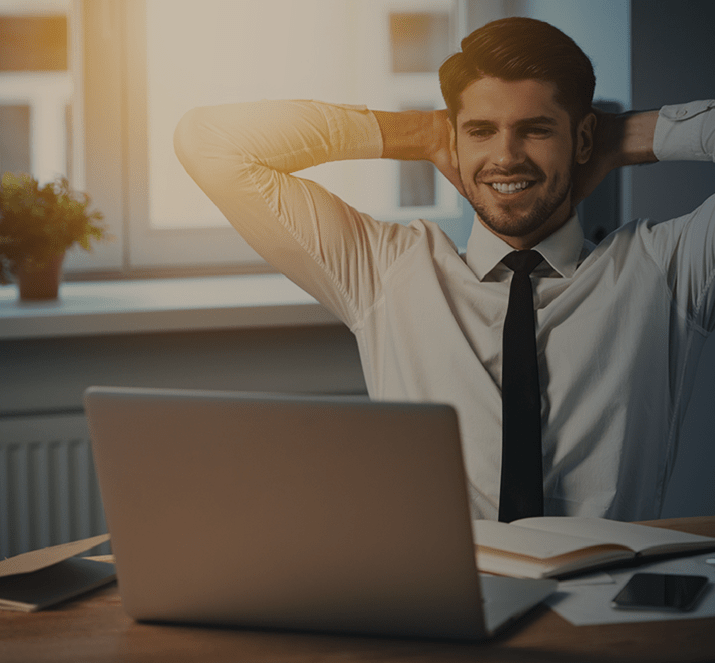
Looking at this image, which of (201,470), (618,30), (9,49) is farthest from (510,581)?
(9,49)

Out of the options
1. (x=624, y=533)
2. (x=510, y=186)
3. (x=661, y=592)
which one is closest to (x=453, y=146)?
(x=510, y=186)

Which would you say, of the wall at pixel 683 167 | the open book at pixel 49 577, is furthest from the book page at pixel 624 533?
the wall at pixel 683 167

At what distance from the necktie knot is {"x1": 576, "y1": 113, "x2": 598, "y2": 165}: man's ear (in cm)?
22

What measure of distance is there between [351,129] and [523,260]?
43cm

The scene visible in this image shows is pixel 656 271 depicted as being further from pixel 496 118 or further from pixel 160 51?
pixel 160 51

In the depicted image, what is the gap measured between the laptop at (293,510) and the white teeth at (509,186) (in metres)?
0.93

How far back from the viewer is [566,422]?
1.40 m

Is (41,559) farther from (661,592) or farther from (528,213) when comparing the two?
(528,213)

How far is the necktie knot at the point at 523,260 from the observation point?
1.46 metres

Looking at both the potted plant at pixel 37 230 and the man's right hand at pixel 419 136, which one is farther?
the potted plant at pixel 37 230

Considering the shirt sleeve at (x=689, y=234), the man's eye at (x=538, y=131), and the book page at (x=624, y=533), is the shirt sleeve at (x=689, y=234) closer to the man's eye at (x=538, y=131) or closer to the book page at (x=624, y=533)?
the man's eye at (x=538, y=131)

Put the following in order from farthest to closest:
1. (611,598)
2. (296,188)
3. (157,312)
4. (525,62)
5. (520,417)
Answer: (157,312)
(296,188)
(525,62)
(520,417)
(611,598)

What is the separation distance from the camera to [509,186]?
1.49 m

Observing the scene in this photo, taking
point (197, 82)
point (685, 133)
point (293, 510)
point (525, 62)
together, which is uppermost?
point (197, 82)
